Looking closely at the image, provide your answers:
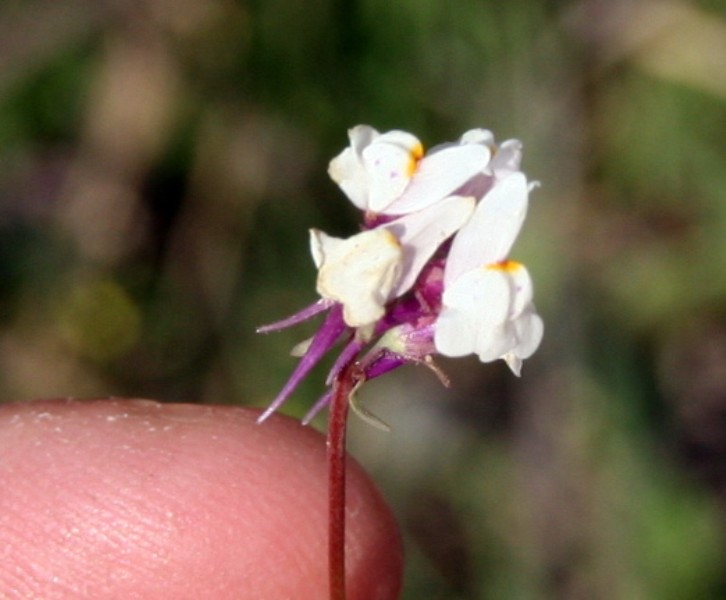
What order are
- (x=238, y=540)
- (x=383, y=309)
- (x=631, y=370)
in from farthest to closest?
(x=631, y=370)
(x=238, y=540)
(x=383, y=309)

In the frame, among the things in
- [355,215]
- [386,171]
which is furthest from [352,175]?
[355,215]

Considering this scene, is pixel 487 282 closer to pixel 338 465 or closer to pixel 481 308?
pixel 481 308

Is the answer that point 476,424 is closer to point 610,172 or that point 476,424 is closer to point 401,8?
point 610,172

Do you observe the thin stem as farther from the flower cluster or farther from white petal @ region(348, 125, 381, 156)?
white petal @ region(348, 125, 381, 156)

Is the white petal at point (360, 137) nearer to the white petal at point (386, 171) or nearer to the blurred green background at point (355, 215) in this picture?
the white petal at point (386, 171)

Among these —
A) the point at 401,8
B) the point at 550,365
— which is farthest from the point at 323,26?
the point at 550,365

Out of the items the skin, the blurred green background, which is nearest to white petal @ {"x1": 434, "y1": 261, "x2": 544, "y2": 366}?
the skin
